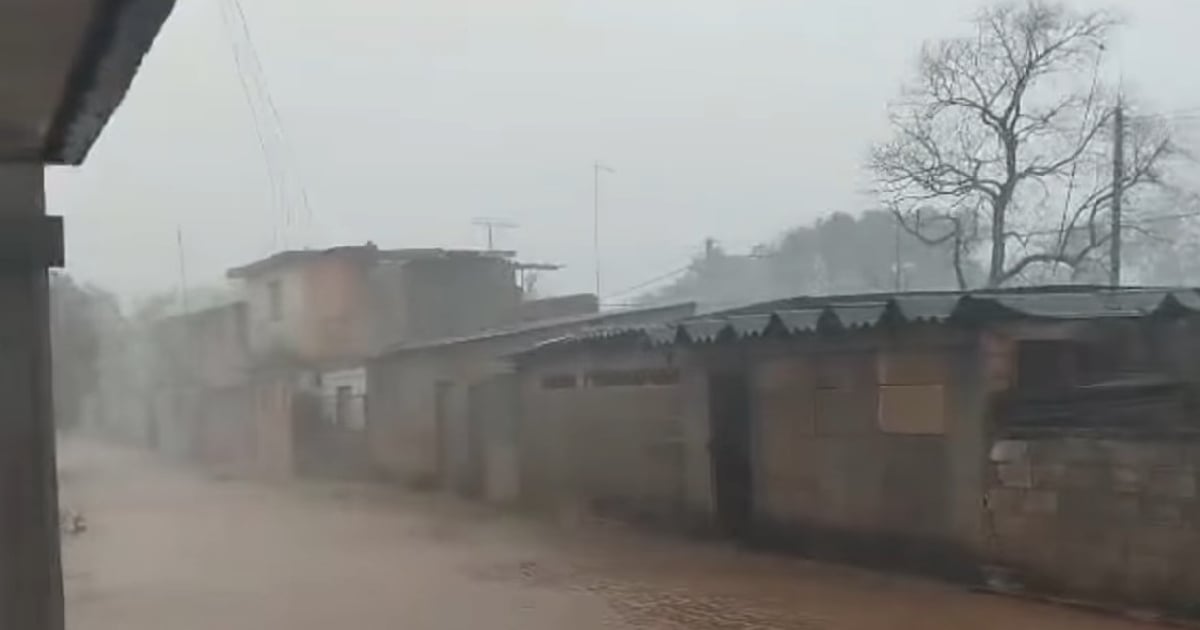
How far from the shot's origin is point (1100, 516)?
374 inches

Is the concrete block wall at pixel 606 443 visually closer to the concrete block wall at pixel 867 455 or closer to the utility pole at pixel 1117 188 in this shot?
Answer: the concrete block wall at pixel 867 455

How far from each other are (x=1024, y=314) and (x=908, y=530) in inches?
89.2

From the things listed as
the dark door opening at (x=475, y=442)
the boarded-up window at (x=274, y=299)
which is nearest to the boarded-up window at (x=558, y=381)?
the dark door opening at (x=475, y=442)

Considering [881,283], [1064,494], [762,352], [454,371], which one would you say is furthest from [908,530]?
[881,283]

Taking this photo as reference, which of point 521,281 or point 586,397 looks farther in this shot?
point 521,281

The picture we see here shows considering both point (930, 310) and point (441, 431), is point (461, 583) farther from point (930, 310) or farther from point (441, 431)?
point (441, 431)

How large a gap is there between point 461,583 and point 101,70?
9.31m

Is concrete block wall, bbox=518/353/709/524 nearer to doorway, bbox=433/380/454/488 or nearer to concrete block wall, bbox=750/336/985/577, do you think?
concrete block wall, bbox=750/336/985/577

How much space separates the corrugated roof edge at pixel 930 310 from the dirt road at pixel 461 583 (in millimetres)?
2325

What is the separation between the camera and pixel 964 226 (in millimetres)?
26016

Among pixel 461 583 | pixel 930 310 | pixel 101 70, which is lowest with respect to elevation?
pixel 461 583

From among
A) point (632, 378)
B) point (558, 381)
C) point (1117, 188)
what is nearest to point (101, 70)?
point (632, 378)

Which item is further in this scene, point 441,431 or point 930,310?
point 441,431

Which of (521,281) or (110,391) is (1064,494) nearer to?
(521,281)
